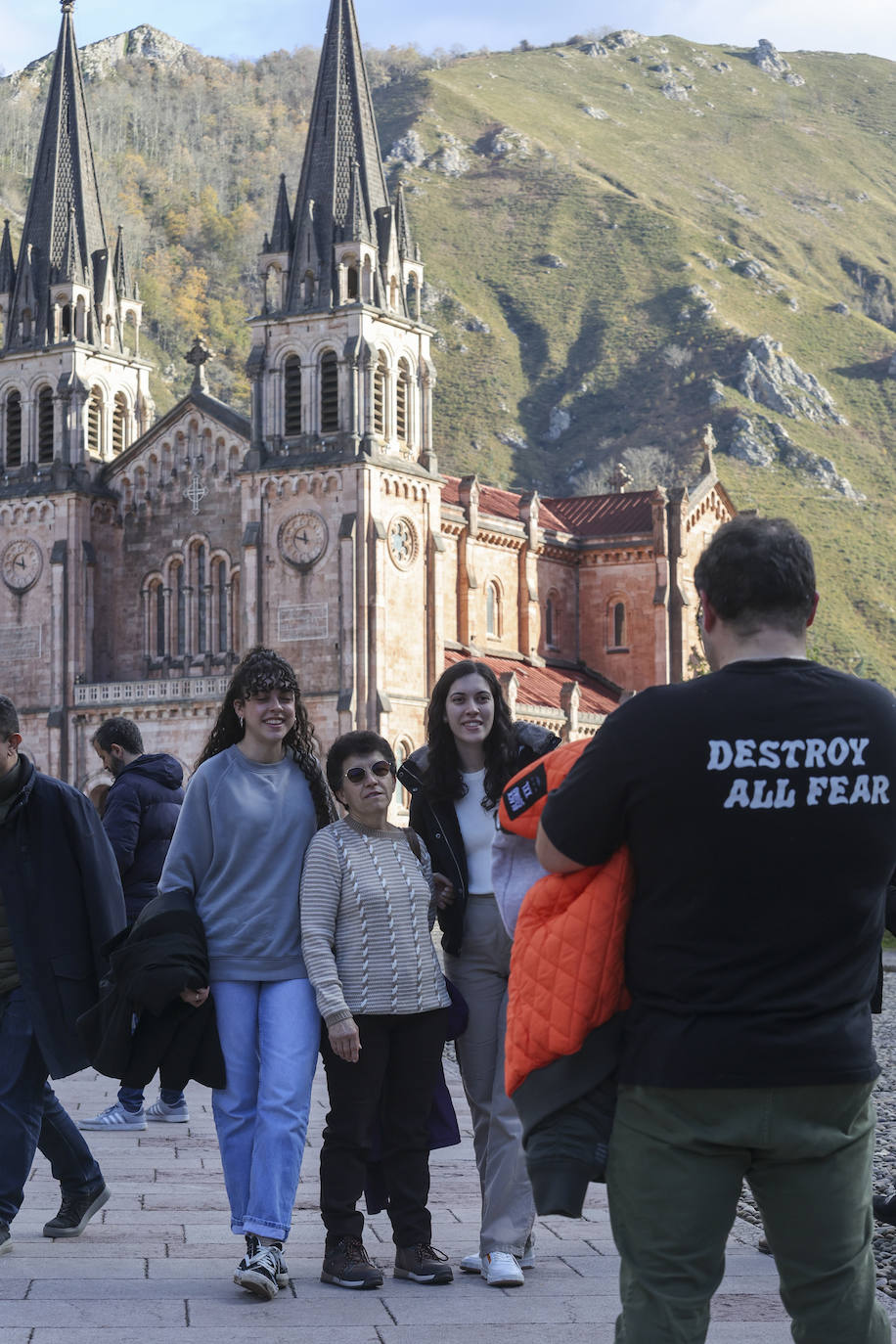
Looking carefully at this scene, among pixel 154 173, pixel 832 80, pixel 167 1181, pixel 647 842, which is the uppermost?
pixel 832 80

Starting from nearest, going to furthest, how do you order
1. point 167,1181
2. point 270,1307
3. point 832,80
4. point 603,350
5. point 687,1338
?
1. point 687,1338
2. point 270,1307
3. point 167,1181
4. point 603,350
5. point 832,80

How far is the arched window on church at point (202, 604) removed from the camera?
47625 millimetres

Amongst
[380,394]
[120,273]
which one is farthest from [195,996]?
[120,273]

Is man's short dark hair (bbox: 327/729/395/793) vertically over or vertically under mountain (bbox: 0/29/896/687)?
under

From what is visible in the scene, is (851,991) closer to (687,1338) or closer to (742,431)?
(687,1338)

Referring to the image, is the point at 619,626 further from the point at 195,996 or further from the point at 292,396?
the point at 195,996

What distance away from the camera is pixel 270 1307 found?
684 cm

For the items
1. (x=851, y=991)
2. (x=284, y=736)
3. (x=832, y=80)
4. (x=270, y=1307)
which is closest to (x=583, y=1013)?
(x=851, y=991)

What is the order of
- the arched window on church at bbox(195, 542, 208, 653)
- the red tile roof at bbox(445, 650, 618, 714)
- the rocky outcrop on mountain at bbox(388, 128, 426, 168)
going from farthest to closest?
the rocky outcrop on mountain at bbox(388, 128, 426, 168) → the red tile roof at bbox(445, 650, 618, 714) → the arched window on church at bbox(195, 542, 208, 653)

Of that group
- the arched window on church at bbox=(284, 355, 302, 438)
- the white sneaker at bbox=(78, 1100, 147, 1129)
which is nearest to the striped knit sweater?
the white sneaker at bbox=(78, 1100, 147, 1129)

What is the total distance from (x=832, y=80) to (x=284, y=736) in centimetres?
18311

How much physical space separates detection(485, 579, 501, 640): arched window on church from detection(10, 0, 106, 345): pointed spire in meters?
12.3

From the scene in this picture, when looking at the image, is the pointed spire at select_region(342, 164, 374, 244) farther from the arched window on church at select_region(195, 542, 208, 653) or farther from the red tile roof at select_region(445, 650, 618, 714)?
the red tile roof at select_region(445, 650, 618, 714)

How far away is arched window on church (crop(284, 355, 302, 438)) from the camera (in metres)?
45.7
